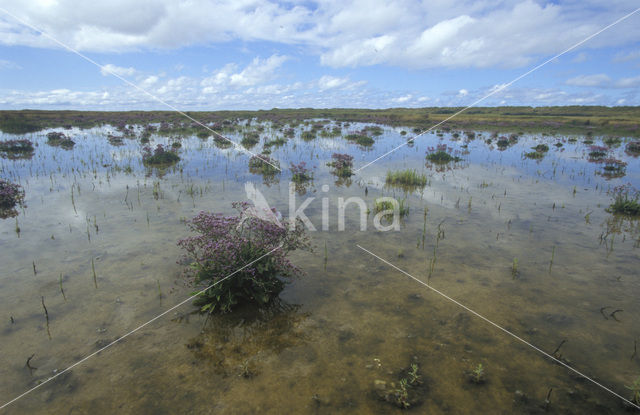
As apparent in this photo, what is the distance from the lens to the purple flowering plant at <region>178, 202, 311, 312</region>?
622 cm

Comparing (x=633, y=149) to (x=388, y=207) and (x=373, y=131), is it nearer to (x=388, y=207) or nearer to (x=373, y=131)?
(x=373, y=131)

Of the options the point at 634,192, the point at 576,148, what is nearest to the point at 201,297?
the point at 634,192

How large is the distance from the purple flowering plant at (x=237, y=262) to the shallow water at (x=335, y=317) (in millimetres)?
331

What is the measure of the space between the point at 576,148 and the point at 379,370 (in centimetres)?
3469

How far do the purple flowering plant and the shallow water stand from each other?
0.33 m

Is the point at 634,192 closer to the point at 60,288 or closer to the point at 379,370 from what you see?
the point at 379,370

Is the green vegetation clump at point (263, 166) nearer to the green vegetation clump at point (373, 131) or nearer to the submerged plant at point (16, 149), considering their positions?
the submerged plant at point (16, 149)

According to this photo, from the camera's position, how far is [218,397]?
4328mm

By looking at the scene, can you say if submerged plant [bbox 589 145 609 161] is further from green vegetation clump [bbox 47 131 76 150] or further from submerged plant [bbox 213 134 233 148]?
green vegetation clump [bbox 47 131 76 150]

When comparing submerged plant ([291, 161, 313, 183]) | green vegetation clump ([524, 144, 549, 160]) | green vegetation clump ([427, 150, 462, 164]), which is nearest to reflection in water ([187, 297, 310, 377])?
submerged plant ([291, 161, 313, 183])

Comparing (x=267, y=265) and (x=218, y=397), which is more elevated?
(x=267, y=265)

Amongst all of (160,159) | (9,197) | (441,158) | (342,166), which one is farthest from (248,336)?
(441,158)

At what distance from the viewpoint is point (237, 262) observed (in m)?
6.33

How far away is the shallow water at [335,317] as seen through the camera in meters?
4.42
